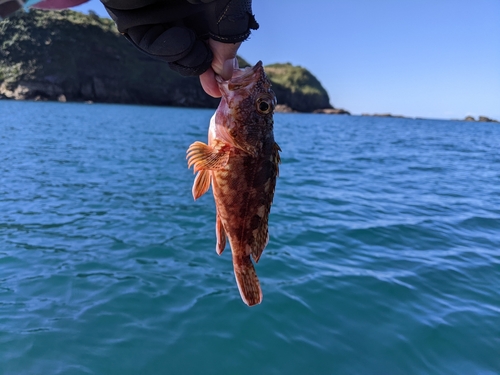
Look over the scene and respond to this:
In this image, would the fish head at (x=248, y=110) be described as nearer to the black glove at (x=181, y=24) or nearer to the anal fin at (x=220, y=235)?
the black glove at (x=181, y=24)

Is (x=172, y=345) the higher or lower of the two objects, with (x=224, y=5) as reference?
lower

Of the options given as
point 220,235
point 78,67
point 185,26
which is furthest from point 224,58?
point 78,67

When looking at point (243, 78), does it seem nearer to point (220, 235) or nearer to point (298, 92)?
point (220, 235)

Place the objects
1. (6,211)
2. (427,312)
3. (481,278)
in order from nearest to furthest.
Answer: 1. (427,312)
2. (481,278)
3. (6,211)

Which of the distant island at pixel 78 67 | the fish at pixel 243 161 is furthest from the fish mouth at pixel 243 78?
Result: the distant island at pixel 78 67

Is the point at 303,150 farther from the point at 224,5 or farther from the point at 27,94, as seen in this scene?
the point at 27,94

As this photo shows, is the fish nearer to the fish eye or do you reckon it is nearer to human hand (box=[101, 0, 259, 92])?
the fish eye

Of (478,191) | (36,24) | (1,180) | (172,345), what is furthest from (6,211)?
(36,24)

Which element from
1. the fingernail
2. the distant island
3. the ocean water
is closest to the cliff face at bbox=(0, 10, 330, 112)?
the distant island
